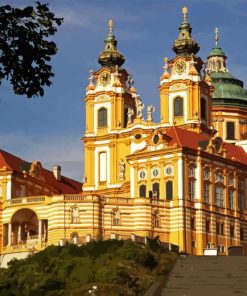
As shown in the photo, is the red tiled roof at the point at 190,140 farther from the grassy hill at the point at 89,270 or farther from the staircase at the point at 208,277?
the staircase at the point at 208,277

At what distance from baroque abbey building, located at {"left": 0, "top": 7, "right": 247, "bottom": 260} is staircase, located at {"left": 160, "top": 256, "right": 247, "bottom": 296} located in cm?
1442

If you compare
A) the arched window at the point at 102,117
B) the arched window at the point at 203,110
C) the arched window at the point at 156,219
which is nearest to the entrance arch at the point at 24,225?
the arched window at the point at 156,219

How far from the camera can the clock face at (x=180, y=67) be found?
105562 mm

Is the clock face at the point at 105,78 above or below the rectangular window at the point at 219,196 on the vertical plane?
above

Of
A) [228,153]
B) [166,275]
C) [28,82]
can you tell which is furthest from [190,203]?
[28,82]

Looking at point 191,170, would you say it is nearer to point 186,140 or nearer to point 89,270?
point 186,140

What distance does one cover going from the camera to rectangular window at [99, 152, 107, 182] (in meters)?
105

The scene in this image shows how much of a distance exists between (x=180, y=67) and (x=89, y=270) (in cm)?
4714

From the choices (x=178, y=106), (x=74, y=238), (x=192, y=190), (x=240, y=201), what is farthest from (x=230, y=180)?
(x=74, y=238)

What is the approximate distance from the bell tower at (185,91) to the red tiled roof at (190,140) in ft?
13.9

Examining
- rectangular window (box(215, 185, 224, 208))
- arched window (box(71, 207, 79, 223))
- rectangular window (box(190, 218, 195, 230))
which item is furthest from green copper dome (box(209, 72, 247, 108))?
arched window (box(71, 207, 79, 223))

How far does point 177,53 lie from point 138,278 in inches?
2068

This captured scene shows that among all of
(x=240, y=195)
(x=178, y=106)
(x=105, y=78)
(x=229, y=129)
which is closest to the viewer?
(x=240, y=195)

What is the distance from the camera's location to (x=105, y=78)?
109250 millimetres
